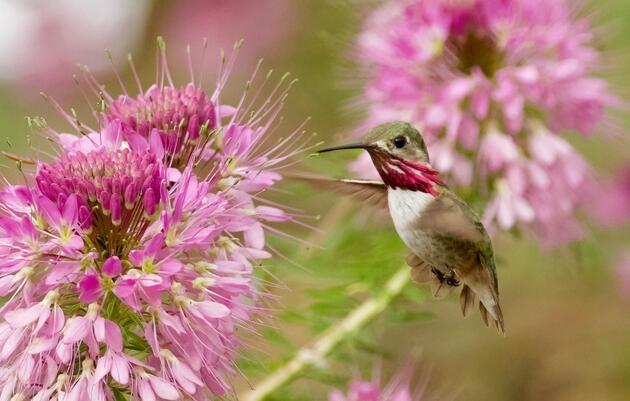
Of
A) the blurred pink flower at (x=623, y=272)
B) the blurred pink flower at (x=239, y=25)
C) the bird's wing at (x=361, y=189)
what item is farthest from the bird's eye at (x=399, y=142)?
the blurred pink flower at (x=239, y=25)

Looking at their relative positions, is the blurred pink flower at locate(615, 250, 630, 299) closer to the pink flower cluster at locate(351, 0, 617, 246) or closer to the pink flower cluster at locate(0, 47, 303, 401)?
the pink flower cluster at locate(351, 0, 617, 246)

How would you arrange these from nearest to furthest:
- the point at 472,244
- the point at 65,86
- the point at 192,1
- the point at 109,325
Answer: the point at 109,325 < the point at 472,244 < the point at 65,86 < the point at 192,1

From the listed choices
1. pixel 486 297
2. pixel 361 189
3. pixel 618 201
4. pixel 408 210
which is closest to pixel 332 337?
pixel 361 189

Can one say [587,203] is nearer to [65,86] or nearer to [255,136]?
[255,136]

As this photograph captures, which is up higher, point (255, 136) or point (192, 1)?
point (192, 1)

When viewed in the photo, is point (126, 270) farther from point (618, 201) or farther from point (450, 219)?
point (618, 201)

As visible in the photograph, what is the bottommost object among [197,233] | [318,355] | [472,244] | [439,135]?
[318,355]

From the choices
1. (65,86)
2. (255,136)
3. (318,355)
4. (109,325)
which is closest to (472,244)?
(255,136)

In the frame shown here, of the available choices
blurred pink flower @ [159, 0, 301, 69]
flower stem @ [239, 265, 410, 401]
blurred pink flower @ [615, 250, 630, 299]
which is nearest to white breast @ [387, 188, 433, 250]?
flower stem @ [239, 265, 410, 401]
